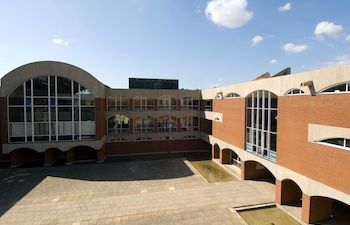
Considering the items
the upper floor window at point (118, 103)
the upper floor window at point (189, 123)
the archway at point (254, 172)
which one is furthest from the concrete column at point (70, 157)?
the archway at point (254, 172)

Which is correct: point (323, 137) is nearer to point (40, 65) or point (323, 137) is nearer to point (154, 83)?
point (40, 65)

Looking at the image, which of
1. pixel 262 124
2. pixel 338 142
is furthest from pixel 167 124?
pixel 338 142

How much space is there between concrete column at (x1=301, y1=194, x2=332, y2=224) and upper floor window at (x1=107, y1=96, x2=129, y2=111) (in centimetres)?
2185

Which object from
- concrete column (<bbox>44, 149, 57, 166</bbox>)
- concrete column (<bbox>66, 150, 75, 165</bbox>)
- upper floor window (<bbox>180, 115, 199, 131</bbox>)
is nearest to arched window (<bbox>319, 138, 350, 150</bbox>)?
upper floor window (<bbox>180, 115, 199, 131</bbox>)

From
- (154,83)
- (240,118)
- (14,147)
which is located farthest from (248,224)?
(154,83)

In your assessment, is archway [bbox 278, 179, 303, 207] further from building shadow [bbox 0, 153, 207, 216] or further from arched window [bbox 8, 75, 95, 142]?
arched window [bbox 8, 75, 95, 142]

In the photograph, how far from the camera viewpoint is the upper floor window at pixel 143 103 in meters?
29.4

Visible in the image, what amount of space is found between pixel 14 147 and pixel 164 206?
17.8 metres

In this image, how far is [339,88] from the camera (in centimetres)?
1126

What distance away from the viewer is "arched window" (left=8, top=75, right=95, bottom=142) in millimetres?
23109

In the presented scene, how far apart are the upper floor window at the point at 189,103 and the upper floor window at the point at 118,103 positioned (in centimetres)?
749

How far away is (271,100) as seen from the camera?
53.5ft

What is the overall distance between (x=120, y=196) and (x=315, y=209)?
12.5 metres

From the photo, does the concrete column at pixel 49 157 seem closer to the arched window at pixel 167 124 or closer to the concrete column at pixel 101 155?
the concrete column at pixel 101 155
